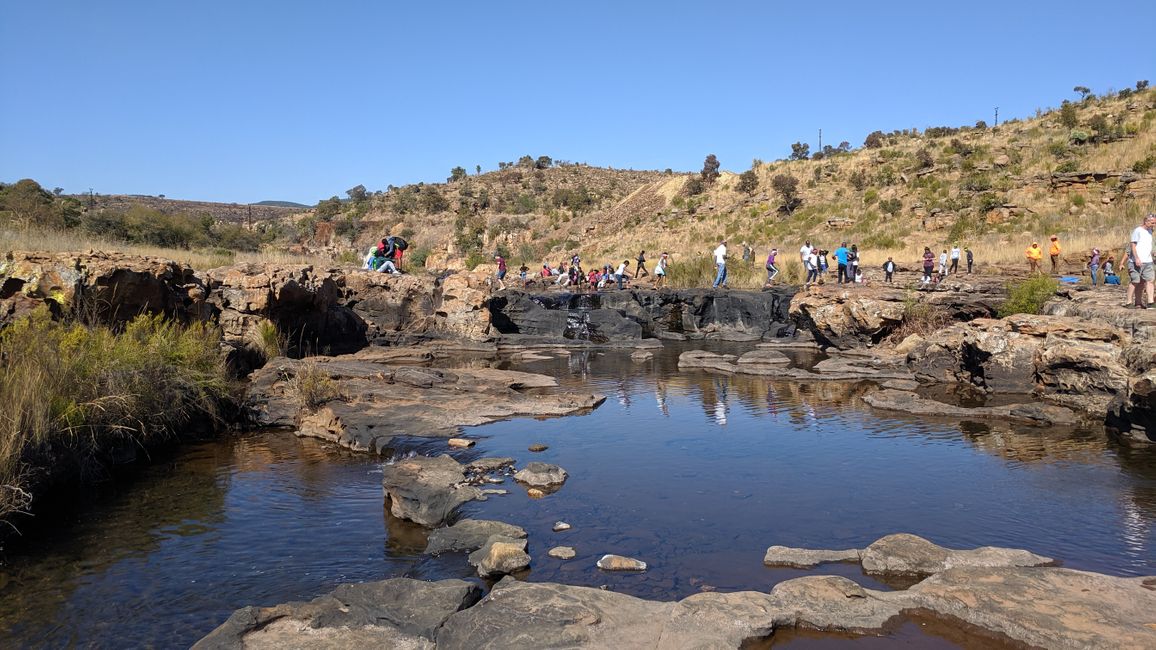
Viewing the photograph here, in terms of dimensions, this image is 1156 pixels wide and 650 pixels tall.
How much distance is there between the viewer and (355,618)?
489 centimetres

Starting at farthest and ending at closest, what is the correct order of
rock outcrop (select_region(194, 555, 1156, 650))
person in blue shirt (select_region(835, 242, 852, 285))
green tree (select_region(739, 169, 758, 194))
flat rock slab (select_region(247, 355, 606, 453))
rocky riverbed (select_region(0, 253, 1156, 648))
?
green tree (select_region(739, 169, 758, 194)) < person in blue shirt (select_region(835, 242, 852, 285)) < flat rock slab (select_region(247, 355, 606, 453)) < rocky riverbed (select_region(0, 253, 1156, 648)) < rock outcrop (select_region(194, 555, 1156, 650))

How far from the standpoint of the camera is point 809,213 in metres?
44.6

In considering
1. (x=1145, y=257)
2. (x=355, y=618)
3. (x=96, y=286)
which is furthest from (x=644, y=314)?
(x=355, y=618)

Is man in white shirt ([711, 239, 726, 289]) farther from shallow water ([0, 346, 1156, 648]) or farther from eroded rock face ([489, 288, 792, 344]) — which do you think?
shallow water ([0, 346, 1156, 648])

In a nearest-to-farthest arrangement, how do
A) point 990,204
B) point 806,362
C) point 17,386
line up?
point 17,386, point 806,362, point 990,204

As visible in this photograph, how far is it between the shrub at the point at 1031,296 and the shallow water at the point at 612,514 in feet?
24.6

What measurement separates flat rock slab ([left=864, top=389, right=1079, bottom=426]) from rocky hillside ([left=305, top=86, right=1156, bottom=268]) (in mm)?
15993

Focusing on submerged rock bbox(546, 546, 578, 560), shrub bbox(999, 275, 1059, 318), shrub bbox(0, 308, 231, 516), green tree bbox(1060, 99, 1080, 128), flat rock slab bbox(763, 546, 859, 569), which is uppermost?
green tree bbox(1060, 99, 1080, 128)

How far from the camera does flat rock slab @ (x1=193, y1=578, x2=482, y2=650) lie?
461cm

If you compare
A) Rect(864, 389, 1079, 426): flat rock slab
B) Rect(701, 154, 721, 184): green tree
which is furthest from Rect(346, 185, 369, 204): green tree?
Rect(864, 389, 1079, 426): flat rock slab

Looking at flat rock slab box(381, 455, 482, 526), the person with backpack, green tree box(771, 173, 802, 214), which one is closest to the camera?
flat rock slab box(381, 455, 482, 526)

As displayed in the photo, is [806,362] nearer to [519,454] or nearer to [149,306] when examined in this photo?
[519,454]

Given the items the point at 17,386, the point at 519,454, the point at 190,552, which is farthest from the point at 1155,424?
the point at 17,386

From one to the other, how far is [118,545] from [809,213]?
139ft
